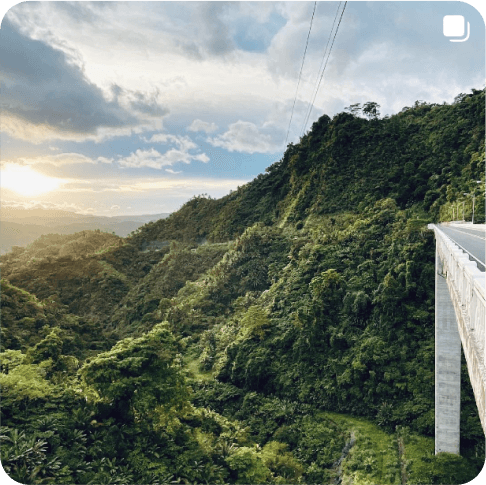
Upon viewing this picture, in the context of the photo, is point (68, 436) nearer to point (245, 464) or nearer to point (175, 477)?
point (175, 477)

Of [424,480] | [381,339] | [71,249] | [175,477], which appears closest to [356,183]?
[381,339]

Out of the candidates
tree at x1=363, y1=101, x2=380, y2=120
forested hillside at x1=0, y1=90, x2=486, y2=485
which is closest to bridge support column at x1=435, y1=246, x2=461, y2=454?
forested hillside at x1=0, y1=90, x2=486, y2=485

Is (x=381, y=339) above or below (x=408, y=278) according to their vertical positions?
below

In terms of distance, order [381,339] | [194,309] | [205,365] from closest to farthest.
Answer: [381,339] < [205,365] < [194,309]

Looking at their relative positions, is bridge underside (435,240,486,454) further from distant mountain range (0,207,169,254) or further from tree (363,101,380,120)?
tree (363,101,380,120)

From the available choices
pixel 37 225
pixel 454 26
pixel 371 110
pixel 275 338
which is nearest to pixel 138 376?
pixel 275 338

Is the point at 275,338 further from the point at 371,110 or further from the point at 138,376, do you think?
the point at 371,110

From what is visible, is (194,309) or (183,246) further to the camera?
(183,246)
